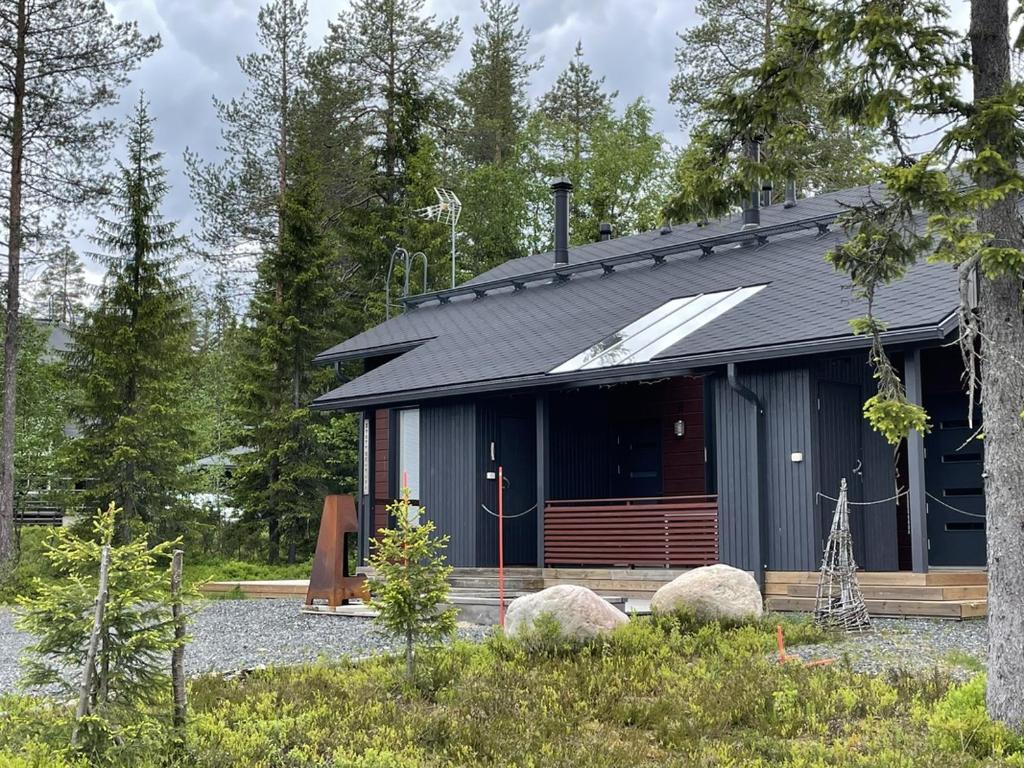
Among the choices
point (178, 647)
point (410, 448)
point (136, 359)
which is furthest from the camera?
point (136, 359)

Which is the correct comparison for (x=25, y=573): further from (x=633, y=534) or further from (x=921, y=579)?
(x=921, y=579)

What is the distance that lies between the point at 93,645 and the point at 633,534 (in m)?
8.58

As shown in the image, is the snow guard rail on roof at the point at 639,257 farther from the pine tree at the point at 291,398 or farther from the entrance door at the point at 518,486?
the pine tree at the point at 291,398

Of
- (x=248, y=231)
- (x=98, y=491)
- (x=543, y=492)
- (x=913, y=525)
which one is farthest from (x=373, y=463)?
(x=248, y=231)

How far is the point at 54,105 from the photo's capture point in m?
22.2

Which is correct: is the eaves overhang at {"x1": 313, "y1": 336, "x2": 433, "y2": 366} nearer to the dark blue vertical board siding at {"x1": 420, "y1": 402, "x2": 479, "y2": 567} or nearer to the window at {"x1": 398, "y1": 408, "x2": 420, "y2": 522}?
the window at {"x1": 398, "y1": 408, "x2": 420, "y2": 522}

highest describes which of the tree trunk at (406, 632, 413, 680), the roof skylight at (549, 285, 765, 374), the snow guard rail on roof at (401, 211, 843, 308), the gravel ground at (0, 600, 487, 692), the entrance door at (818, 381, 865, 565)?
the snow guard rail on roof at (401, 211, 843, 308)

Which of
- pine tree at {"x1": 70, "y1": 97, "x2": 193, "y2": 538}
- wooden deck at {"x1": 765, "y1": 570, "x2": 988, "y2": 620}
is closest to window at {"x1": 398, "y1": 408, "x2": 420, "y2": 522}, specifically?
wooden deck at {"x1": 765, "y1": 570, "x2": 988, "y2": 620}

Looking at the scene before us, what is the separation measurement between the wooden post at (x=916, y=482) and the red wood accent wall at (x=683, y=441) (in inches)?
160

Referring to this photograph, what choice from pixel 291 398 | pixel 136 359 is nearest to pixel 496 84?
pixel 291 398

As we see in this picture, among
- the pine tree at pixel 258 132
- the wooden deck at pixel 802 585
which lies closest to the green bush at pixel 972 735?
the wooden deck at pixel 802 585

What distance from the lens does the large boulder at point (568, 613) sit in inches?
328

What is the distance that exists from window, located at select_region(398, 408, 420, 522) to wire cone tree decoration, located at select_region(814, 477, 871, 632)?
6.77m

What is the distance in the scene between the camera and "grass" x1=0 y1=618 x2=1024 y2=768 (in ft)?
18.1
